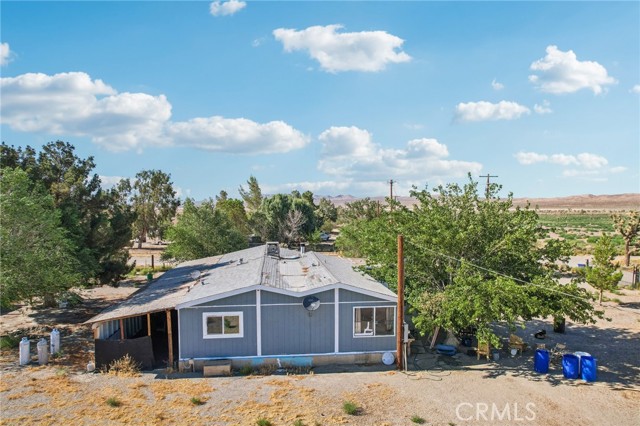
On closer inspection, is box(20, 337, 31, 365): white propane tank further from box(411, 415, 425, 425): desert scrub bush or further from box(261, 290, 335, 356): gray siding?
box(411, 415, 425, 425): desert scrub bush

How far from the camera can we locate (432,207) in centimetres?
1995


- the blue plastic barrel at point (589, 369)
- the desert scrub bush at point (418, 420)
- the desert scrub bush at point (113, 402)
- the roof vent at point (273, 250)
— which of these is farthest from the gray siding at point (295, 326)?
the blue plastic barrel at point (589, 369)

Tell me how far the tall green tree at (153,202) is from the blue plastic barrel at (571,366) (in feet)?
205

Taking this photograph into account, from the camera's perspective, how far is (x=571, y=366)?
16031mm

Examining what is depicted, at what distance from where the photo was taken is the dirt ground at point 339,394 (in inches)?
504

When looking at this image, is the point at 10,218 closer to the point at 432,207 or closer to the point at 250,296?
the point at 250,296

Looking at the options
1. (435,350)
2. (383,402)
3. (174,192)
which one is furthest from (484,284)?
(174,192)

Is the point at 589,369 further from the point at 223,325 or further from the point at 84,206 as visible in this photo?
the point at 84,206

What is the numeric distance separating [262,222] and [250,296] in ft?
134

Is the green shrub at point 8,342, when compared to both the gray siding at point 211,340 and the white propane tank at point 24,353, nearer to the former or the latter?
the white propane tank at point 24,353

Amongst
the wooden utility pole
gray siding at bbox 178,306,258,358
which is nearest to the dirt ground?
the wooden utility pole

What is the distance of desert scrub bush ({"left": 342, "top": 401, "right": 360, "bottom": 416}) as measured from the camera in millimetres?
13086

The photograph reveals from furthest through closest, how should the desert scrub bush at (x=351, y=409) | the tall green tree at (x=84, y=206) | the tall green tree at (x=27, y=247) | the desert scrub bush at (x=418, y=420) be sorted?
the tall green tree at (x=84, y=206)
the tall green tree at (x=27, y=247)
the desert scrub bush at (x=351, y=409)
the desert scrub bush at (x=418, y=420)

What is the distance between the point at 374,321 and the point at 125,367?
9.97 meters
